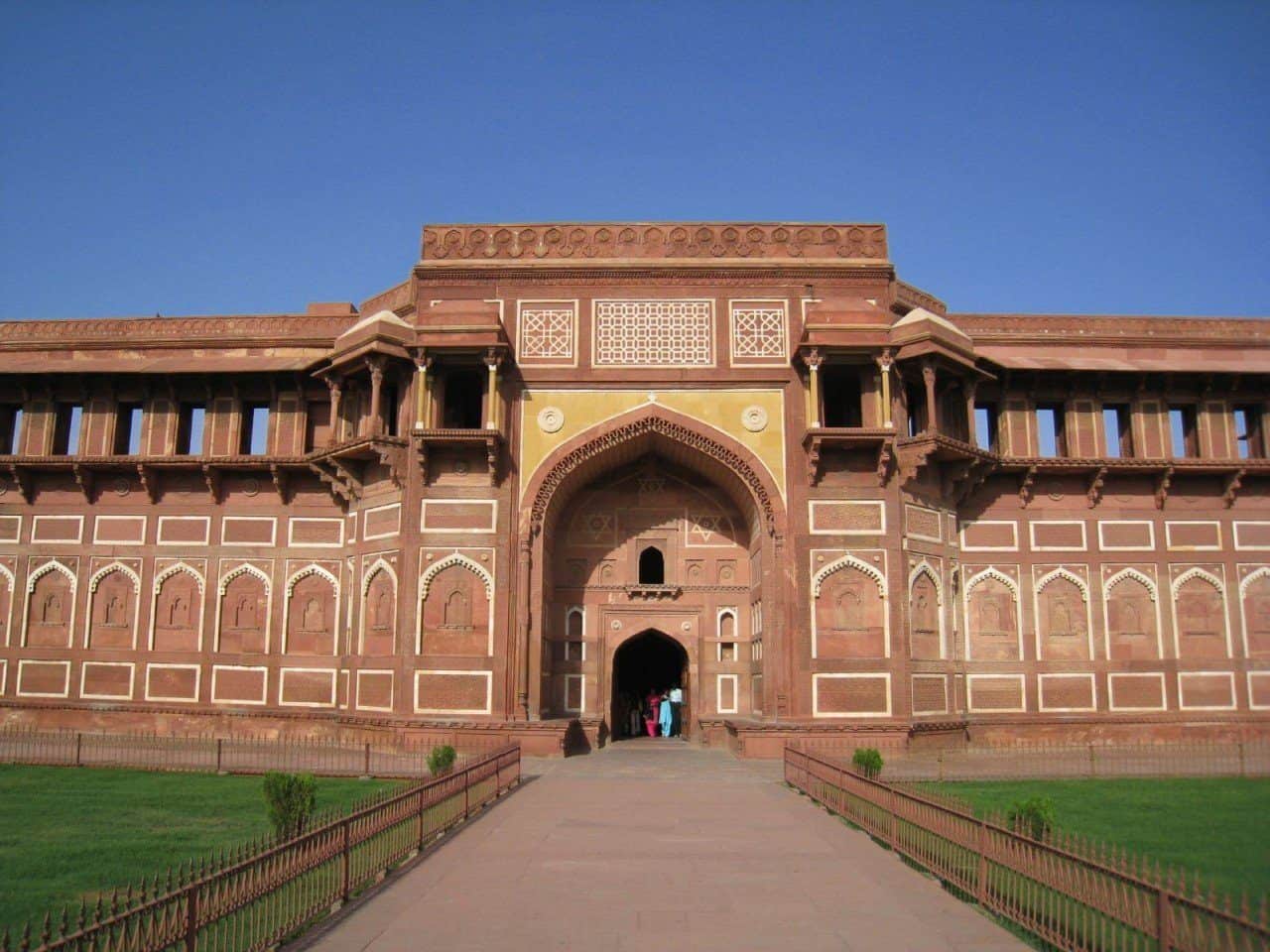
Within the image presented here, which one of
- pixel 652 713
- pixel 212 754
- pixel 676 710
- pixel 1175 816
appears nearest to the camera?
pixel 1175 816

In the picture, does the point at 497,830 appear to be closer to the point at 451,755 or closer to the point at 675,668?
the point at 451,755

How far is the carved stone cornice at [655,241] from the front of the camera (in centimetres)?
2153

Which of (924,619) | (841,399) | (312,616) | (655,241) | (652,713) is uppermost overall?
(655,241)

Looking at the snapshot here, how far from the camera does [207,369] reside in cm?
2233

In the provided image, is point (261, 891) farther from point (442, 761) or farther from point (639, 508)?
point (639, 508)

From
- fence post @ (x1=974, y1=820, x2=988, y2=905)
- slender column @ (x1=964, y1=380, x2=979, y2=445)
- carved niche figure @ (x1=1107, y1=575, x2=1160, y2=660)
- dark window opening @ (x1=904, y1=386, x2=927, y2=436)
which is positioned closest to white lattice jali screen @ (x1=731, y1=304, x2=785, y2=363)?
dark window opening @ (x1=904, y1=386, x2=927, y2=436)

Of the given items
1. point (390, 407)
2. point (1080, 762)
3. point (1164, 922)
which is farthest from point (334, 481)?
point (1164, 922)

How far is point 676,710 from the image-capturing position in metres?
24.6

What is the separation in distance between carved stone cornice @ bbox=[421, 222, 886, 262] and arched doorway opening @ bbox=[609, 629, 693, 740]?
350 inches

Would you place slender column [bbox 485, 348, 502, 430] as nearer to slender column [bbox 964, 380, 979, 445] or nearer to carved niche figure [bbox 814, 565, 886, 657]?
carved niche figure [bbox 814, 565, 886, 657]

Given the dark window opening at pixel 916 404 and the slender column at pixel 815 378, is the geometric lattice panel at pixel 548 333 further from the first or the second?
the dark window opening at pixel 916 404

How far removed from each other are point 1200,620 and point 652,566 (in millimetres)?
11315

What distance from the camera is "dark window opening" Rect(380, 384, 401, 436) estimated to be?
22244mm

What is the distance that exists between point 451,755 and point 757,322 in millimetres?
10581
